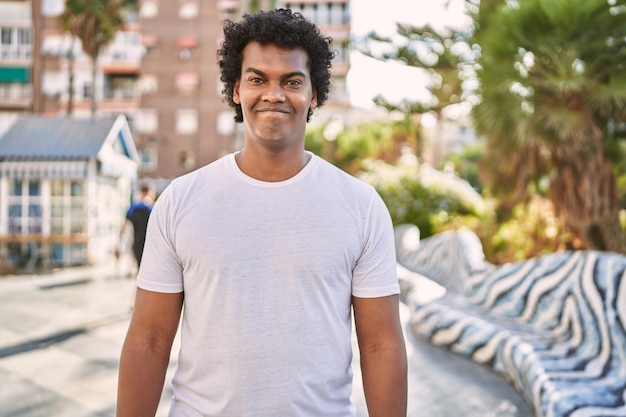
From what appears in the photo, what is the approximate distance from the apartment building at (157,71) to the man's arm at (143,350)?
1574 inches

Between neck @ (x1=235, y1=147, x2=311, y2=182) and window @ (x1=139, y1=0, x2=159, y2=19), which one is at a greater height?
window @ (x1=139, y1=0, x2=159, y2=19)

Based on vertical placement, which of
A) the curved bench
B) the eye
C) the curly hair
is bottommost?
the curved bench

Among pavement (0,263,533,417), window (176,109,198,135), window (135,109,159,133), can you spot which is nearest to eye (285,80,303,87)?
pavement (0,263,533,417)

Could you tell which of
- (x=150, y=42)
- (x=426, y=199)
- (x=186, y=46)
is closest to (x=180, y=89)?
(x=186, y=46)

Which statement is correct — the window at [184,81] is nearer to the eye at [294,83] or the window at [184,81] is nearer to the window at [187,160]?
the window at [187,160]

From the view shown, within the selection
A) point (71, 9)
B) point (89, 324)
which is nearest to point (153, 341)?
point (89, 324)

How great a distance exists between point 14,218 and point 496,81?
11.6 m

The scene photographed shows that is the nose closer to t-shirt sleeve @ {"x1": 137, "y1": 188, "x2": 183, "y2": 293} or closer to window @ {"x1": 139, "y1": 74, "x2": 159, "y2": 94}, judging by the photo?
t-shirt sleeve @ {"x1": 137, "y1": 188, "x2": 183, "y2": 293}

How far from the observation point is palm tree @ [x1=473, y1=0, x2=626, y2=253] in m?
9.32

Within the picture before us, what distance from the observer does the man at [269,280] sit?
1.88 meters

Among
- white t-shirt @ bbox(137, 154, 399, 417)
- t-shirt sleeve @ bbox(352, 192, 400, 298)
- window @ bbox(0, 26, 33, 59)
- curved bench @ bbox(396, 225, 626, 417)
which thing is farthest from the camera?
window @ bbox(0, 26, 33, 59)

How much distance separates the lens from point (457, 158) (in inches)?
2234

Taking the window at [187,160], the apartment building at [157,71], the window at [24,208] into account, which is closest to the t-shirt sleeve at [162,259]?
the window at [24,208]

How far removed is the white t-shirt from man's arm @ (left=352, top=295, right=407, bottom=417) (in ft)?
0.15
